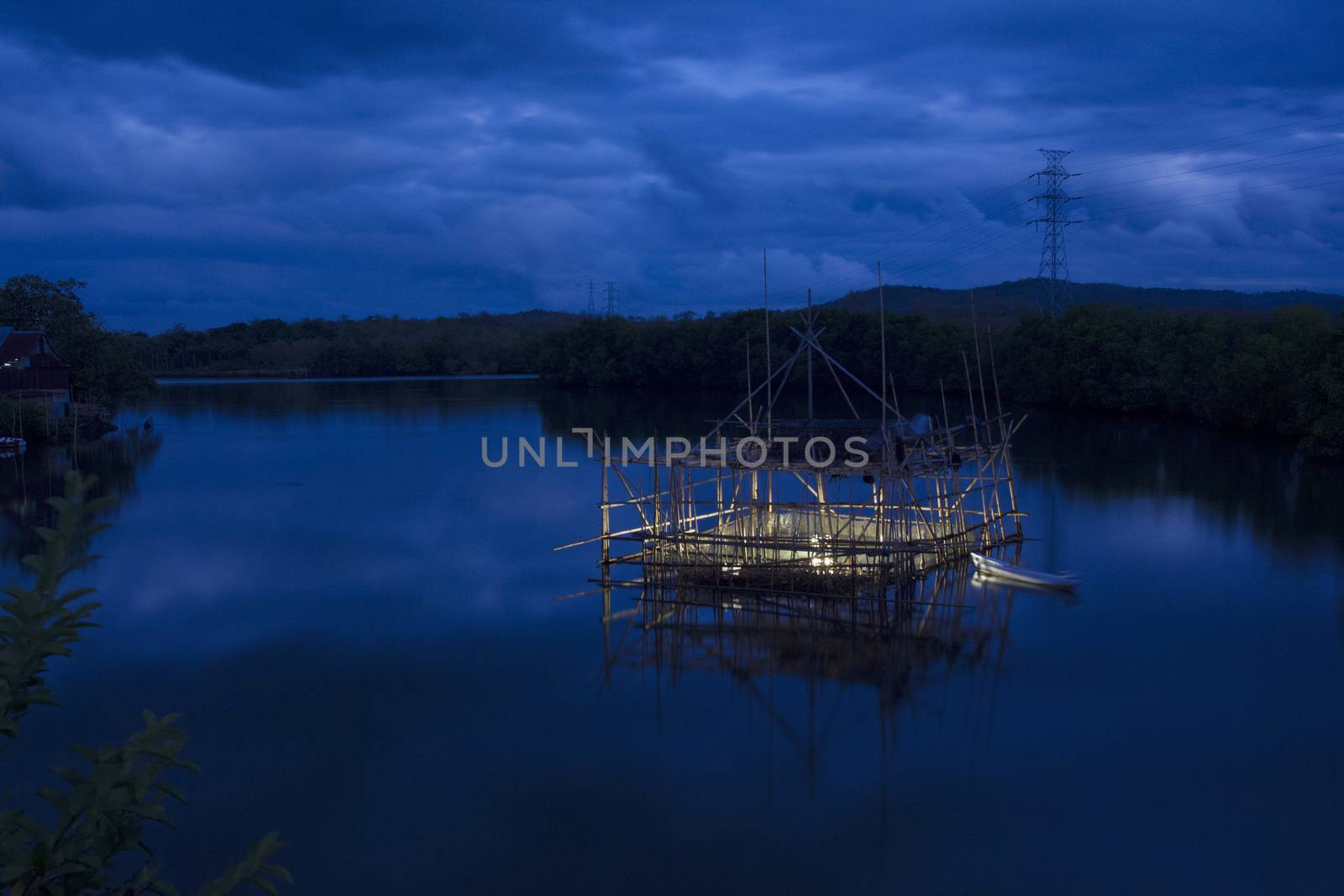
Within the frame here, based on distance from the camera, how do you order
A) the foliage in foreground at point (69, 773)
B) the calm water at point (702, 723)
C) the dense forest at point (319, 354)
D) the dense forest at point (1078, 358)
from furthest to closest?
the dense forest at point (319, 354), the dense forest at point (1078, 358), the calm water at point (702, 723), the foliage in foreground at point (69, 773)

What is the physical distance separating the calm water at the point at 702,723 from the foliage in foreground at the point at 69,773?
130 cm

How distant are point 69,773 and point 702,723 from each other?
7.84 m

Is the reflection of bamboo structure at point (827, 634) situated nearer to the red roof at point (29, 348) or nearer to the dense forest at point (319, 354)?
the red roof at point (29, 348)

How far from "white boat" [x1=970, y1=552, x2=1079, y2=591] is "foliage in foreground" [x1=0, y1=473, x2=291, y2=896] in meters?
12.7

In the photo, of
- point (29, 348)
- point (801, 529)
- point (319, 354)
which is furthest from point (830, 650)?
point (319, 354)

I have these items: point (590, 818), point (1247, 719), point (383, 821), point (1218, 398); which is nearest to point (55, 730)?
point (383, 821)

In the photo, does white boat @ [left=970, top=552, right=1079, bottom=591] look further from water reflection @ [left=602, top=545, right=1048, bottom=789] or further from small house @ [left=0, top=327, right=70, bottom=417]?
small house @ [left=0, top=327, right=70, bottom=417]

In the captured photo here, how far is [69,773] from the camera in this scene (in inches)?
83.7

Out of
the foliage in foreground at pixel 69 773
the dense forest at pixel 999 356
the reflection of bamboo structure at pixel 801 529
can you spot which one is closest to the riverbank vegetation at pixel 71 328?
the dense forest at pixel 999 356

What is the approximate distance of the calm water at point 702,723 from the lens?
726 centimetres

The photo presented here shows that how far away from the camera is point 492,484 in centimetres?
2488

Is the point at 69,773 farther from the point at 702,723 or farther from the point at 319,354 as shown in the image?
the point at 319,354

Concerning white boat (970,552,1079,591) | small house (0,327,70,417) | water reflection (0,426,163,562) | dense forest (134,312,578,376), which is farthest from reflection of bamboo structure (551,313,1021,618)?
dense forest (134,312,578,376)

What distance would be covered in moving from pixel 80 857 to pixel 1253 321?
37.9m
